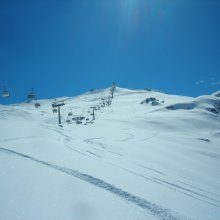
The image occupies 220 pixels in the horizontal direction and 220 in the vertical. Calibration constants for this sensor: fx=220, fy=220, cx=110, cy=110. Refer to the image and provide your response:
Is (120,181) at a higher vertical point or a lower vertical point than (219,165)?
higher

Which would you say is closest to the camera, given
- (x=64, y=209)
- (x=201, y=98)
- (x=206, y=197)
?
(x=64, y=209)

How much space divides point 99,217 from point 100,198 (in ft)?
3.20

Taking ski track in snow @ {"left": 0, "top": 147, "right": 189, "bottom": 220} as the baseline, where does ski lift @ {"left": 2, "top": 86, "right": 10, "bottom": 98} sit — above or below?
above

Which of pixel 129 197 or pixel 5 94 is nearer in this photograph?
pixel 129 197

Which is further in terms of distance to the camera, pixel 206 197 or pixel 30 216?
pixel 206 197

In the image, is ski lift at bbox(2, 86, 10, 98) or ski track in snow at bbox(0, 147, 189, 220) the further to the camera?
ski lift at bbox(2, 86, 10, 98)

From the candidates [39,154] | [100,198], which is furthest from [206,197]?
[39,154]

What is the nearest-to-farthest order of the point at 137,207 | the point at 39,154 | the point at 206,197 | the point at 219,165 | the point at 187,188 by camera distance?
the point at 137,207, the point at 206,197, the point at 187,188, the point at 39,154, the point at 219,165

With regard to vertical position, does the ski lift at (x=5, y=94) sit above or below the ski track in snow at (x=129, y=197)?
above

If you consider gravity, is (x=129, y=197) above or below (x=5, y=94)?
below

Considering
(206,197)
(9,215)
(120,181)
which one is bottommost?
(206,197)

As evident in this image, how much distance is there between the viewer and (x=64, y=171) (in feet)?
26.8

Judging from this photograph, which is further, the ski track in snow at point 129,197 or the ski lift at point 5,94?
the ski lift at point 5,94

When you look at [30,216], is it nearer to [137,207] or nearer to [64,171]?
[137,207]
